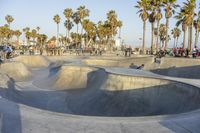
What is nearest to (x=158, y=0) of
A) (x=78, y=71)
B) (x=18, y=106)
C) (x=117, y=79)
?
(x=78, y=71)

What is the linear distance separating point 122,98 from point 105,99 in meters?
0.89

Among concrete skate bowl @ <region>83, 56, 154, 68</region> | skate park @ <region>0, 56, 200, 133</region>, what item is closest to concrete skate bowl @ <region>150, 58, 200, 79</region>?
skate park @ <region>0, 56, 200, 133</region>

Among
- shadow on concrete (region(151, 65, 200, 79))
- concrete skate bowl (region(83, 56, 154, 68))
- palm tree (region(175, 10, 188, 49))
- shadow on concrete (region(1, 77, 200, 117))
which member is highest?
palm tree (region(175, 10, 188, 49))

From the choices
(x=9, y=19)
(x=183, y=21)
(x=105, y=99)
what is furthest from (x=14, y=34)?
(x=105, y=99)

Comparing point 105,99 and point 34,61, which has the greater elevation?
point 34,61

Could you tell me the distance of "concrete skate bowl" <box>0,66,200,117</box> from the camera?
11.7m

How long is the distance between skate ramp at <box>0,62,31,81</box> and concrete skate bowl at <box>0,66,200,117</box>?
14.5ft

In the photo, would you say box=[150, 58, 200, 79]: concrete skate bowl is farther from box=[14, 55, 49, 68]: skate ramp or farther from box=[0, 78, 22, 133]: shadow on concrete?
box=[0, 78, 22, 133]: shadow on concrete

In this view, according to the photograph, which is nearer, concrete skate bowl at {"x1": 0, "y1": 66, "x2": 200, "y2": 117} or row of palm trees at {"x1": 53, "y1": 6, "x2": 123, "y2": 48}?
concrete skate bowl at {"x1": 0, "y1": 66, "x2": 200, "y2": 117}

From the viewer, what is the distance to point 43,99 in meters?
16.0

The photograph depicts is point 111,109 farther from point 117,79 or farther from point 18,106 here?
point 18,106

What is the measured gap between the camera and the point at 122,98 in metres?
13.3

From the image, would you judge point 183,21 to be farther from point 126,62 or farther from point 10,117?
point 10,117

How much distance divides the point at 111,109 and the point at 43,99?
16.3 feet
